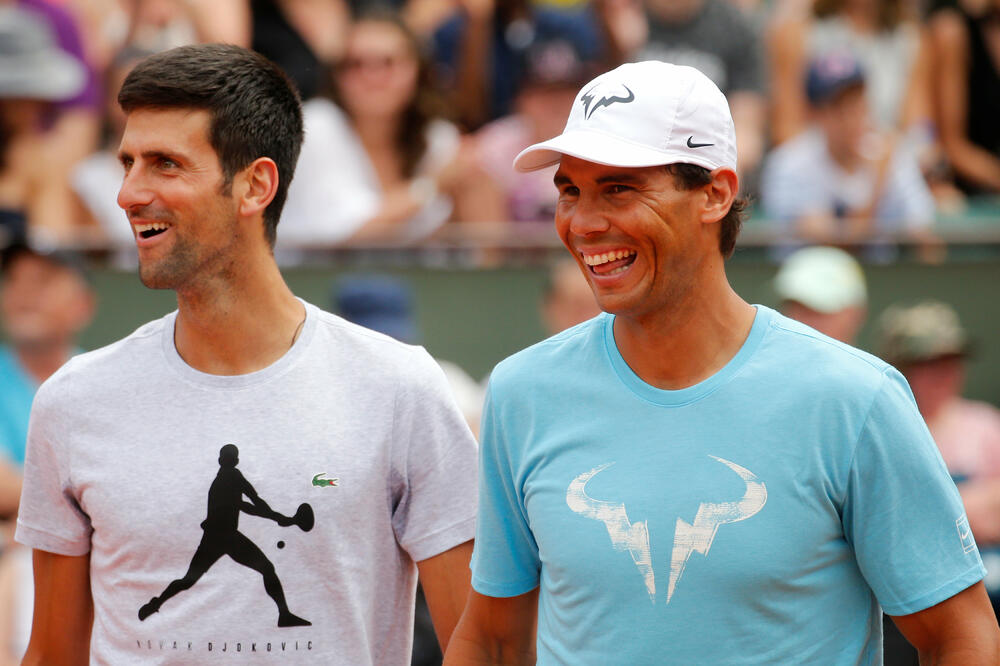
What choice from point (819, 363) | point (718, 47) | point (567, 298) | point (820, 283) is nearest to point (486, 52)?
point (718, 47)

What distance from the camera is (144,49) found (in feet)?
24.4

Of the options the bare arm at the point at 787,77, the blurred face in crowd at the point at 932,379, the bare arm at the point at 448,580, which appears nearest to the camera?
the bare arm at the point at 448,580

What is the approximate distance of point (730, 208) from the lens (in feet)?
9.01

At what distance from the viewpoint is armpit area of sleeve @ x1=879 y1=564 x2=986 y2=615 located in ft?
8.01

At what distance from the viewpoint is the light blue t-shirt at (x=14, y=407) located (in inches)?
223

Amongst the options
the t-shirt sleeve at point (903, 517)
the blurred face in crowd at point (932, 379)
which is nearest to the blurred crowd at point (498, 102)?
the blurred face in crowd at point (932, 379)

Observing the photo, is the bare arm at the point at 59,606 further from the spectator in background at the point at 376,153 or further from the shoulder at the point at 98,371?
the spectator in background at the point at 376,153

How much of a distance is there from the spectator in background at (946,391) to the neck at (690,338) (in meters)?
3.84

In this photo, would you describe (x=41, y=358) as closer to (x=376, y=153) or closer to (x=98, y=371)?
(x=376, y=153)

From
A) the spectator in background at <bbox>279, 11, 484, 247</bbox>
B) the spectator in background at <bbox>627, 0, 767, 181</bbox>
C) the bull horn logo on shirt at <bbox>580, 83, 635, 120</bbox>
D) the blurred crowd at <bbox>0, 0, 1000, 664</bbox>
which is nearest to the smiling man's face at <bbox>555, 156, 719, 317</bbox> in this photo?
the bull horn logo on shirt at <bbox>580, 83, 635, 120</bbox>

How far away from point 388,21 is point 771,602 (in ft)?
18.0

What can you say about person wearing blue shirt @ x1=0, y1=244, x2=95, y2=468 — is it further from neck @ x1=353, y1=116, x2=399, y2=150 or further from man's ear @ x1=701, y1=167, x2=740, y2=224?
man's ear @ x1=701, y1=167, x2=740, y2=224

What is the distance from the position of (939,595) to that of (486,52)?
6.27m

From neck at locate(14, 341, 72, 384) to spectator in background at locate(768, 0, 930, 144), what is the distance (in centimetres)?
461
